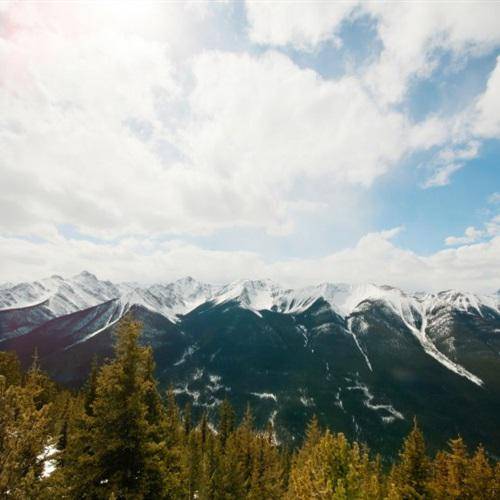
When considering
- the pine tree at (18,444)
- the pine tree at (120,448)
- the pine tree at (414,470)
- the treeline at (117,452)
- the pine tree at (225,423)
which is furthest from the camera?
the pine tree at (225,423)

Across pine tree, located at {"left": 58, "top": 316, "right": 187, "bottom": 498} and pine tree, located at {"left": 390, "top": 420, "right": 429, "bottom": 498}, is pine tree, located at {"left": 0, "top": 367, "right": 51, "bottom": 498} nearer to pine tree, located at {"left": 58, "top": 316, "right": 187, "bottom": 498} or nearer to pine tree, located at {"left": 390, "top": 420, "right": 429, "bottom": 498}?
pine tree, located at {"left": 58, "top": 316, "right": 187, "bottom": 498}

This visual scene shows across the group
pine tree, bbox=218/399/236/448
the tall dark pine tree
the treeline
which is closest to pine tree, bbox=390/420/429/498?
the treeline

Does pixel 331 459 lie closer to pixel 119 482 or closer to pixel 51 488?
pixel 119 482

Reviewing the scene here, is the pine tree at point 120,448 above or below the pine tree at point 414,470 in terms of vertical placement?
above

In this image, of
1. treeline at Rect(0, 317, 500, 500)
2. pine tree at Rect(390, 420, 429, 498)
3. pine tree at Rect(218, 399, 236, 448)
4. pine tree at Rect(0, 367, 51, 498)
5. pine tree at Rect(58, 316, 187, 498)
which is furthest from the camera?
pine tree at Rect(218, 399, 236, 448)

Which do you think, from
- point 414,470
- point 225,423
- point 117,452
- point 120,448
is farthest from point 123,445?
point 225,423

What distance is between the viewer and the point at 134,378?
1659 centimetres

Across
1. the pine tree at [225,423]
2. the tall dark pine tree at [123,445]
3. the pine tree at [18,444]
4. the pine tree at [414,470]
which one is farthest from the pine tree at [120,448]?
the pine tree at [225,423]

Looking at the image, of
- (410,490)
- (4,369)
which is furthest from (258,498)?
(4,369)

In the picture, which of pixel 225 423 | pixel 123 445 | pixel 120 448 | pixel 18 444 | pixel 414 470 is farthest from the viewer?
pixel 225 423

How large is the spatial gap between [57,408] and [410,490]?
205 feet

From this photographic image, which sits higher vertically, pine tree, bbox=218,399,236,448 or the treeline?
the treeline

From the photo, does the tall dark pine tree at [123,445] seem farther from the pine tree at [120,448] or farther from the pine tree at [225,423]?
the pine tree at [225,423]

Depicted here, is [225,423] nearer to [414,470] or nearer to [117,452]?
[414,470]
